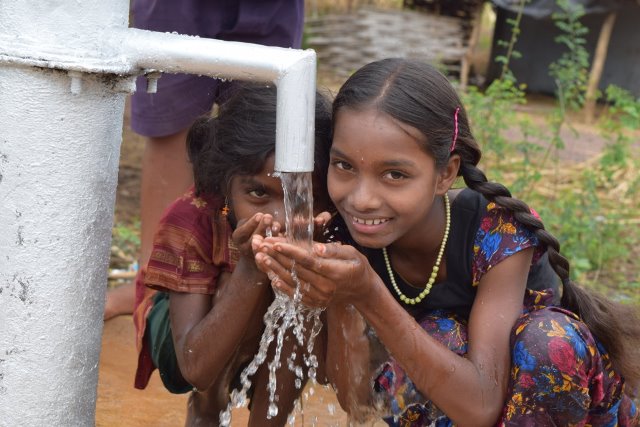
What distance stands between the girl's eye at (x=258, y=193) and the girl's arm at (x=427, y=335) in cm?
36

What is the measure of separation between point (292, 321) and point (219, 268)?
9.3 inches

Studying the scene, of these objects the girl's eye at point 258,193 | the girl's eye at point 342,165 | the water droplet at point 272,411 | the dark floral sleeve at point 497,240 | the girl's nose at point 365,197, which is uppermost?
the girl's eye at point 342,165

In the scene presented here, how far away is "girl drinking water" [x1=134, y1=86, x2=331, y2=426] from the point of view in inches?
80.4

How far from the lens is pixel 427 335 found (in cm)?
195

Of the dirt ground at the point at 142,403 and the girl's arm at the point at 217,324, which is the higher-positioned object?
the girl's arm at the point at 217,324

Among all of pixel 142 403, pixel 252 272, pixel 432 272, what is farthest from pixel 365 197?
pixel 142 403

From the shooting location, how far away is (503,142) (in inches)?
166

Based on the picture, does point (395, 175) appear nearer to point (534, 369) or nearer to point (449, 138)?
point (449, 138)

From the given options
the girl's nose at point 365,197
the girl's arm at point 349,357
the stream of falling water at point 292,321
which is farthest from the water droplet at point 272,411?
the girl's nose at point 365,197

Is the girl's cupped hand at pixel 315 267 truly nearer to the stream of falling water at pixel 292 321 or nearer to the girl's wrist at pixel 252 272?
the stream of falling water at pixel 292 321

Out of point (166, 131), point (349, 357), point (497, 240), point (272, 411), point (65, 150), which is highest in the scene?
point (65, 150)

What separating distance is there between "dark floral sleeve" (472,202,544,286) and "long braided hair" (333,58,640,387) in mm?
29

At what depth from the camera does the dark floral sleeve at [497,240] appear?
2.10 m

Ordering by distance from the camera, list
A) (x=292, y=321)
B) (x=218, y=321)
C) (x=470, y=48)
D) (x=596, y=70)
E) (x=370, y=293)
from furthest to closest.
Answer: (x=470, y=48) < (x=596, y=70) < (x=292, y=321) < (x=218, y=321) < (x=370, y=293)
